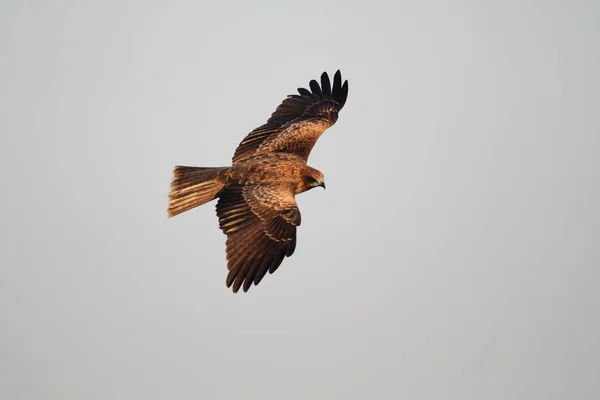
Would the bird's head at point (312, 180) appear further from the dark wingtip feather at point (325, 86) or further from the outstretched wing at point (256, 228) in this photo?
the dark wingtip feather at point (325, 86)

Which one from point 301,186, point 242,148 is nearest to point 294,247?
point 301,186

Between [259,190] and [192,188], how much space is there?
1426mm

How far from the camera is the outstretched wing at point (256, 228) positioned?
14992mm

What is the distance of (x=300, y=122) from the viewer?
19.8 m

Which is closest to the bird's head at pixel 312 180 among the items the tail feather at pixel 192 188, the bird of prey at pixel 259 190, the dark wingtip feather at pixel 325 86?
the bird of prey at pixel 259 190

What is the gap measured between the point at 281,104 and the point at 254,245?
650cm

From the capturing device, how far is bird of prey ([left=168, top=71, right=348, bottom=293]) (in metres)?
15.2

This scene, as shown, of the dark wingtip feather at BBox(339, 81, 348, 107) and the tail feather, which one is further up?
the dark wingtip feather at BBox(339, 81, 348, 107)

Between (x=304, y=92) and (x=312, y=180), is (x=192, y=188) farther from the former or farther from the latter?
(x=304, y=92)

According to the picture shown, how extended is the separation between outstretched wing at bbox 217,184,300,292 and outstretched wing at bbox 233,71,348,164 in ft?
7.35

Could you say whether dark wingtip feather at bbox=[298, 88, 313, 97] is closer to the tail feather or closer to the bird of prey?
the bird of prey

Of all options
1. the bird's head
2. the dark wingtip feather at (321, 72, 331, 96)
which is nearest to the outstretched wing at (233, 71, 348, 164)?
the dark wingtip feather at (321, 72, 331, 96)

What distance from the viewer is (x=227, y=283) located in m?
14.7

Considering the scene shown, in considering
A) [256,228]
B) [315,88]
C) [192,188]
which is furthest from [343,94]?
[256,228]
